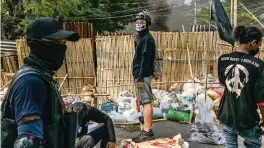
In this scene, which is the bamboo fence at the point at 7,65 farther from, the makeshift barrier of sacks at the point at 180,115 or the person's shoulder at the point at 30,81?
the person's shoulder at the point at 30,81

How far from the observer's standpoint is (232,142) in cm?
392

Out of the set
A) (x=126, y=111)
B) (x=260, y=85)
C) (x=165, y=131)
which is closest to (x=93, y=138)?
(x=260, y=85)

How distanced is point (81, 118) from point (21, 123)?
1.33 meters

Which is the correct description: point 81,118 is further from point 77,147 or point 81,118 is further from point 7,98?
point 7,98

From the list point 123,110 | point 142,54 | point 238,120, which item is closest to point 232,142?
point 238,120

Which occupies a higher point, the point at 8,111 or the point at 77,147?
the point at 8,111

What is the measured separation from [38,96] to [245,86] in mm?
2357

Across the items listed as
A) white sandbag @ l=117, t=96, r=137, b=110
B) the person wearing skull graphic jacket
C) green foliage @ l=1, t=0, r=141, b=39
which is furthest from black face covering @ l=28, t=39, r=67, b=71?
green foliage @ l=1, t=0, r=141, b=39

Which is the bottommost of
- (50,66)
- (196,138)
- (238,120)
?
(196,138)

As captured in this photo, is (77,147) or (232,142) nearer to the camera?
(77,147)

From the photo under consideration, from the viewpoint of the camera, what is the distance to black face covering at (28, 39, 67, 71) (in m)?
2.23

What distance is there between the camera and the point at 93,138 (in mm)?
3436

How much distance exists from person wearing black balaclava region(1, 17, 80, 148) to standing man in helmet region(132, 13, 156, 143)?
322 cm

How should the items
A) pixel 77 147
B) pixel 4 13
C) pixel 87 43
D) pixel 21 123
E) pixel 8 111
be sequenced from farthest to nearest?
pixel 4 13 < pixel 87 43 < pixel 77 147 < pixel 8 111 < pixel 21 123
